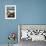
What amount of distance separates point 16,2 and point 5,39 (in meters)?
1.10

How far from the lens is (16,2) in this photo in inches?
135

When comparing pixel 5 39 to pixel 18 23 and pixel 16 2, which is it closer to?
pixel 18 23

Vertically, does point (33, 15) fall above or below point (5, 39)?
above

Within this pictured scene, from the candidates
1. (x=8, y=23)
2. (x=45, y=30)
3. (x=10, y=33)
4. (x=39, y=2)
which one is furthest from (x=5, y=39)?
(x=39, y=2)

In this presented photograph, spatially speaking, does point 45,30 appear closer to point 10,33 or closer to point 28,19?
point 28,19

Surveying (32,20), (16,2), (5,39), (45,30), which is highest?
(16,2)

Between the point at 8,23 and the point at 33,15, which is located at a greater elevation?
the point at 33,15

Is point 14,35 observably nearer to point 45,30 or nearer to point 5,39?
point 5,39

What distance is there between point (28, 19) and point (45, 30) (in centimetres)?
57

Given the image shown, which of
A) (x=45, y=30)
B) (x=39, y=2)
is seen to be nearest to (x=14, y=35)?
(x=45, y=30)

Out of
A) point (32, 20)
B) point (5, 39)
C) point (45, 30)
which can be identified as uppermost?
point (32, 20)

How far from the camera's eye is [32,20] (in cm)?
343

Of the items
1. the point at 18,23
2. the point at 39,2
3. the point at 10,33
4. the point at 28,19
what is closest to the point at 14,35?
the point at 10,33

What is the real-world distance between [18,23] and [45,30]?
78 cm
